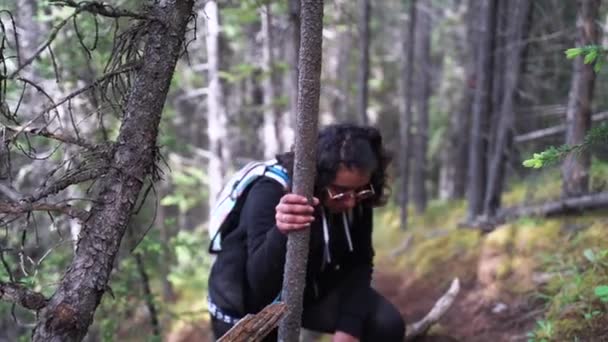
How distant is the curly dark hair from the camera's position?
323 centimetres

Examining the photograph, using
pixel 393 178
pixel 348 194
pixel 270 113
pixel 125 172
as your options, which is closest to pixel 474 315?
pixel 393 178

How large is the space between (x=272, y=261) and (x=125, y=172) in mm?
1054

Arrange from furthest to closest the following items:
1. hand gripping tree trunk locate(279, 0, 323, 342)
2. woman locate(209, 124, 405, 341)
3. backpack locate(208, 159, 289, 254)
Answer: backpack locate(208, 159, 289, 254) → woman locate(209, 124, 405, 341) → hand gripping tree trunk locate(279, 0, 323, 342)

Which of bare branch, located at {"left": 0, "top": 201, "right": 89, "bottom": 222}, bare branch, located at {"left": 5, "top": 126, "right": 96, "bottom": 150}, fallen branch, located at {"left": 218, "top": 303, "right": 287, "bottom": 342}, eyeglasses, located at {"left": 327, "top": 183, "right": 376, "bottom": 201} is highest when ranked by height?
bare branch, located at {"left": 5, "top": 126, "right": 96, "bottom": 150}

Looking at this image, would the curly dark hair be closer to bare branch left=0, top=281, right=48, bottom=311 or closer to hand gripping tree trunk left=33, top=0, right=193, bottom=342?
hand gripping tree trunk left=33, top=0, right=193, bottom=342

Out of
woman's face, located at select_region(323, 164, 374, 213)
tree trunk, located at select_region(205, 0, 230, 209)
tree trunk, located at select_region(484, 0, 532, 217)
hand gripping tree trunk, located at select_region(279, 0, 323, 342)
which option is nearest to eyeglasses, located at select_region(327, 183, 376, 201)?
woman's face, located at select_region(323, 164, 374, 213)

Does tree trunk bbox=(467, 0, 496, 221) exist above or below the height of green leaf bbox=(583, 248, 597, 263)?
above

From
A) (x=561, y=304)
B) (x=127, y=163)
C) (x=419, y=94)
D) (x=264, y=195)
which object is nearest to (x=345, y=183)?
(x=264, y=195)

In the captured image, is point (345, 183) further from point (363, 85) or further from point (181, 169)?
point (181, 169)

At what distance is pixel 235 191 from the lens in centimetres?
346

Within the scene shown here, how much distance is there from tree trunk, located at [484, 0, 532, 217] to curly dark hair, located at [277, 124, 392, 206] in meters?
4.50

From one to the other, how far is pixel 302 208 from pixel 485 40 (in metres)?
6.59

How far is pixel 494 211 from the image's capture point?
788cm

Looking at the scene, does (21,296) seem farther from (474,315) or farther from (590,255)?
(474,315)
